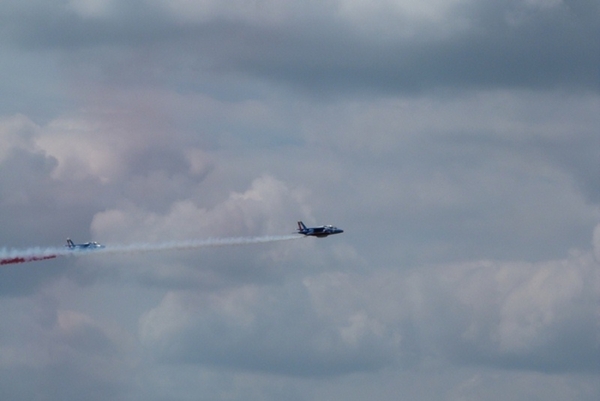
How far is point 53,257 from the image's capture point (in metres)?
190

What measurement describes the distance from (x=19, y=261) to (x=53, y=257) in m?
18.9

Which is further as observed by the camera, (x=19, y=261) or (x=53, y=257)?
(x=53, y=257)

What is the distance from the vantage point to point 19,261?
171m
